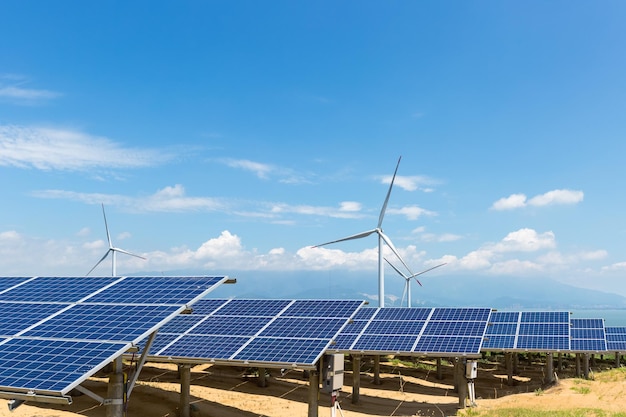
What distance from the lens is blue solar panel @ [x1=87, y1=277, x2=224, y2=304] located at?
66.3 ft

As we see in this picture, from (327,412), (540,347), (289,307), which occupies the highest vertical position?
(289,307)

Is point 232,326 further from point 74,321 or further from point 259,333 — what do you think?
point 74,321

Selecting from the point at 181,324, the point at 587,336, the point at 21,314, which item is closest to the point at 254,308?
the point at 181,324

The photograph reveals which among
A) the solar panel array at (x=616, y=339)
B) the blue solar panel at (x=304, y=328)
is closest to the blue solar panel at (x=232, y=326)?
the blue solar panel at (x=304, y=328)

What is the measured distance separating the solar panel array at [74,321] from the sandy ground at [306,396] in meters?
8.70

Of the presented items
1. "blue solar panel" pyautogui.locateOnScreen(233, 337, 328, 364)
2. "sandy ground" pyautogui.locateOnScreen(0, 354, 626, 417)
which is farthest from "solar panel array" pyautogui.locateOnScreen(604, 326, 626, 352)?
"blue solar panel" pyautogui.locateOnScreen(233, 337, 328, 364)

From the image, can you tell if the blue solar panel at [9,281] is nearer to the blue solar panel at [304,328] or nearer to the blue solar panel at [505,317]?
the blue solar panel at [304,328]

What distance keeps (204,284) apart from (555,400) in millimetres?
24970

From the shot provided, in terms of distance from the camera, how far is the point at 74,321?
19.4m

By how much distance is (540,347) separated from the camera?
4269 centimetres

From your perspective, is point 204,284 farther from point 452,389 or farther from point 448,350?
point 452,389

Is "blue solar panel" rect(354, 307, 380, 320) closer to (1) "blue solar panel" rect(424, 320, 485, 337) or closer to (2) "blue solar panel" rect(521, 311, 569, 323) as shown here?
(1) "blue solar panel" rect(424, 320, 485, 337)

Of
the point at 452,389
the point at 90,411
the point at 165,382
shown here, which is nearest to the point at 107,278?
the point at 90,411

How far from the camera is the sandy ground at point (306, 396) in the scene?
31.7 m
